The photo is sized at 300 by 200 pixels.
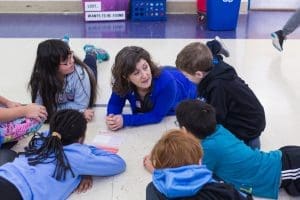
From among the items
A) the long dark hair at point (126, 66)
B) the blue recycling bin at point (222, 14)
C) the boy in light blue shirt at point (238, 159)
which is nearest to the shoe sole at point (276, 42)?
the blue recycling bin at point (222, 14)

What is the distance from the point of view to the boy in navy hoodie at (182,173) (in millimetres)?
1232

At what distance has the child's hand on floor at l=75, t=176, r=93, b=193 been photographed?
182 centimetres

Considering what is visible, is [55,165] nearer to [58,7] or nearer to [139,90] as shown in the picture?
[139,90]

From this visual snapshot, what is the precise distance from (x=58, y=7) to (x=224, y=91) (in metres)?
3.57

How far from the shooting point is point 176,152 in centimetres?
127

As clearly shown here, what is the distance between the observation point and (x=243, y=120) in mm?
2010

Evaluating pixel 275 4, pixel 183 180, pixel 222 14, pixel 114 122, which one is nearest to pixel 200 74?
pixel 114 122

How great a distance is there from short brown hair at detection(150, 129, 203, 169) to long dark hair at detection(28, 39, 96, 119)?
113 centimetres

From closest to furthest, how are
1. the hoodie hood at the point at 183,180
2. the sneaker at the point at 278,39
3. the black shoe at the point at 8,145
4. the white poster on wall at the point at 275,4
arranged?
the hoodie hood at the point at 183,180, the black shoe at the point at 8,145, the sneaker at the point at 278,39, the white poster on wall at the point at 275,4

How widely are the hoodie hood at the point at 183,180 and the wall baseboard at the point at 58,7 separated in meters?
3.94

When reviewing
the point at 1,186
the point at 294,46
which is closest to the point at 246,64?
the point at 294,46

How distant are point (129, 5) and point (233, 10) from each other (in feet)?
3.88

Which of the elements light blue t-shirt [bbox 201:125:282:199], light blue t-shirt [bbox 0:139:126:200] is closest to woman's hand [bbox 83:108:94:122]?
light blue t-shirt [bbox 0:139:126:200]

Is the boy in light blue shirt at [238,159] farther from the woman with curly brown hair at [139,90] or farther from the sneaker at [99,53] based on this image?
the sneaker at [99,53]
